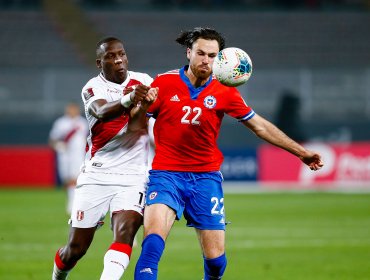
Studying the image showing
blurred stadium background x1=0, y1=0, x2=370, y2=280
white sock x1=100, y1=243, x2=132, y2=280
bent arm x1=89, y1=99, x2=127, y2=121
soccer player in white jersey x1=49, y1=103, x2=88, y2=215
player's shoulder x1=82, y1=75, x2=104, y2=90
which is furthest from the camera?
soccer player in white jersey x1=49, y1=103, x2=88, y2=215

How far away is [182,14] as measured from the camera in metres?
33.2

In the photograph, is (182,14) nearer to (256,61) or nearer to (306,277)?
(256,61)

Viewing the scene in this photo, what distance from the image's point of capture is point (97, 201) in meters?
7.79

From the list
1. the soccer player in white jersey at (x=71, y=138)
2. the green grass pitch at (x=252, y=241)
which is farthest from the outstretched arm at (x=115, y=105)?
the soccer player in white jersey at (x=71, y=138)

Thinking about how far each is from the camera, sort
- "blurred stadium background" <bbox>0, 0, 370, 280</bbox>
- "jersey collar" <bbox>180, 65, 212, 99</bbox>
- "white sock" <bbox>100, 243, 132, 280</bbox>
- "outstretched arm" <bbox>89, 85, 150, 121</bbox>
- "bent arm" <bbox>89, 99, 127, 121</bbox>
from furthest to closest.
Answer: "blurred stadium background" <bbox>0, 0, 370, 280</bbox>, "jersey collar" <bbox>180, 65, 212, 99</bbox>, "white sock" <bbox>100, 243, 132, 280</bbox>, "bent arm" <bbox>89, 99, 127, 121</bbox>, "outstretched arm" <bbox>89, 85, 150, 121</bbox>

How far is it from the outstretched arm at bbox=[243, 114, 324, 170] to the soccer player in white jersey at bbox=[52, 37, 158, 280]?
95 cm

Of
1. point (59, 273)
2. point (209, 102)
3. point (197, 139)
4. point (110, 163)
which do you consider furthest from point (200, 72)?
point (59, 273)

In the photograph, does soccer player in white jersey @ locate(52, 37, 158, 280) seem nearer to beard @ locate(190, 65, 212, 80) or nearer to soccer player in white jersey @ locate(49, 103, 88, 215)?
beard @ locate(190, 65, 212, 80)

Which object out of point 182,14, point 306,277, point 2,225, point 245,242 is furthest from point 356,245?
point 182,14

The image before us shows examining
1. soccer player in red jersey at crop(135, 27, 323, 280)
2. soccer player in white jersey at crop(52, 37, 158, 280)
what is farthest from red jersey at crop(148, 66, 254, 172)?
soccer player in white jersey at crop(52, 37, 158, 280)

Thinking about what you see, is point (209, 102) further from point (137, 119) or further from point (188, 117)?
point (137, 119)

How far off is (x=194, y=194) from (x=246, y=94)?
1908cm

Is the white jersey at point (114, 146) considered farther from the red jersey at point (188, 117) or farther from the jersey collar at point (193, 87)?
the jersey collar at point (193, 87)

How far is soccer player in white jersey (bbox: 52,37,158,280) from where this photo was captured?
25.1 ft
